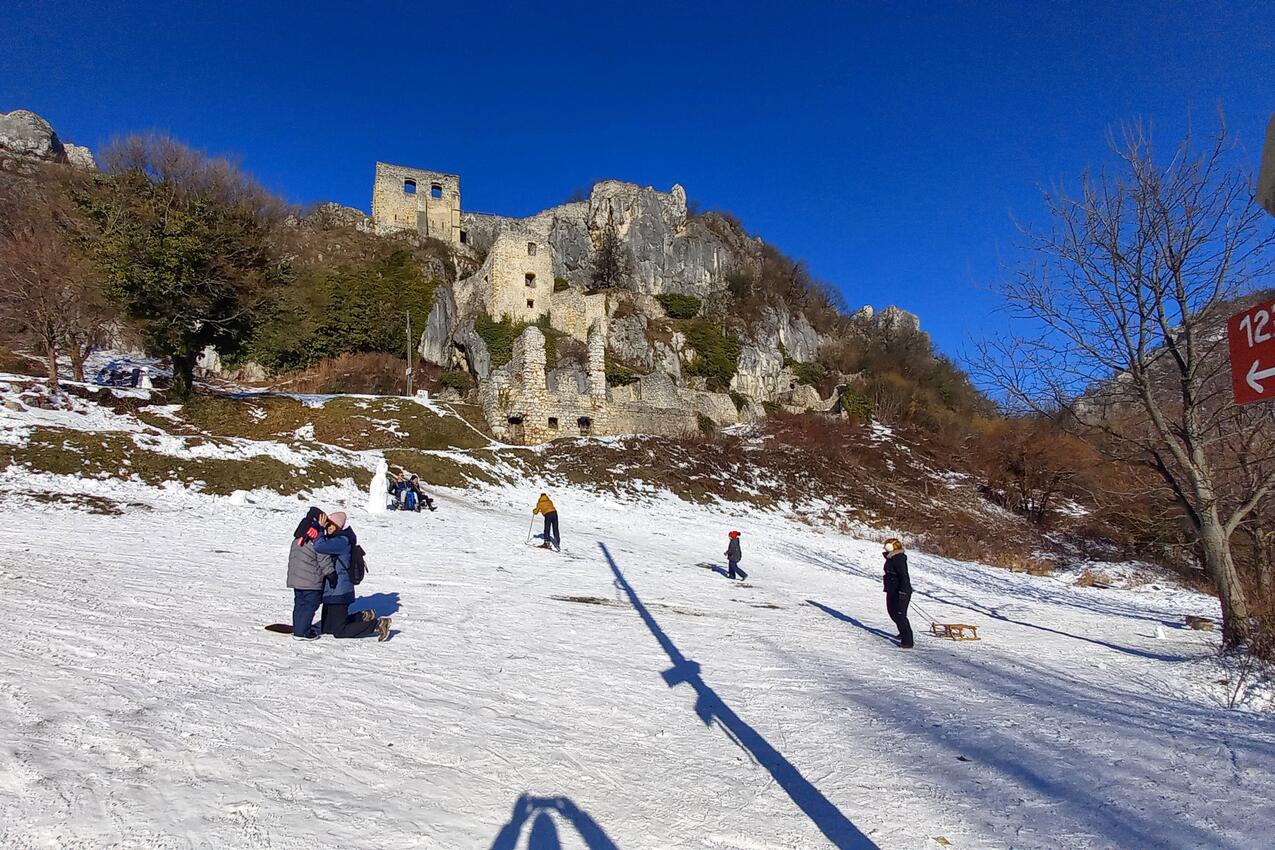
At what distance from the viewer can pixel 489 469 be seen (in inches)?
837

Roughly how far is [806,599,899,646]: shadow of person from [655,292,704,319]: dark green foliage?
41032 mm

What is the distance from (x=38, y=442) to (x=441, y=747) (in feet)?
48.0

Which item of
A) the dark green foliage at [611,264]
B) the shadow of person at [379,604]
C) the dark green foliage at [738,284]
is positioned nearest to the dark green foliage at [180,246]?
the shadow of person at [379,604]

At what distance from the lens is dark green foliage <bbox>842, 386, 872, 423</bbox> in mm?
47438

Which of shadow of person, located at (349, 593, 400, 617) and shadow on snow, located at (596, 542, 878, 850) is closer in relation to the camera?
shadow on snow, located at (596, 542, 878, 850)

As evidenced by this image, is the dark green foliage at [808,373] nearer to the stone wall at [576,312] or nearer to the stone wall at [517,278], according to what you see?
the stone wall at [576,312]

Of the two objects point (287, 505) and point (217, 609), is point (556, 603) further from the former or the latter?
Answer: point (287, 505)

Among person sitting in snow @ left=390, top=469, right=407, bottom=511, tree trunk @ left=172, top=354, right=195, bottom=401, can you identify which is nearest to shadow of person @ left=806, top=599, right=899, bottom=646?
person sitting in snow @ left=390, top=469, right=407, bottom=511

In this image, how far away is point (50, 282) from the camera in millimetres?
17562

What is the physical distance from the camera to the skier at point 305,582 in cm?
580

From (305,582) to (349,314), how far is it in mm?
38817

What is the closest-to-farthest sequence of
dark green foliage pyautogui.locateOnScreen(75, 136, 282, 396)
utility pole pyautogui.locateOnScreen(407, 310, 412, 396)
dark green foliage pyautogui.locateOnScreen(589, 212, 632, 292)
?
1. dark green foliage pyautogui.locateOnScreen(75, 136, 282, 396)
2. utility pole pyautogui.locateOnScreen(407, 310, 412, 396)
3. dark green foliage pyautogui.locateOnScreen(589, 212, 632, 292)

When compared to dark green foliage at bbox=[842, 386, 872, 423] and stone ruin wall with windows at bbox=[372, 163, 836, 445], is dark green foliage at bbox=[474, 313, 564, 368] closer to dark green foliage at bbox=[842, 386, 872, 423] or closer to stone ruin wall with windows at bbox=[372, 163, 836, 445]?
stone ruin wall with windows at bbox=[372, 163, 836, 445]

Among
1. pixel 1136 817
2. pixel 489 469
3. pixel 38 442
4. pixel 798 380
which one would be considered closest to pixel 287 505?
pixel 38 442
